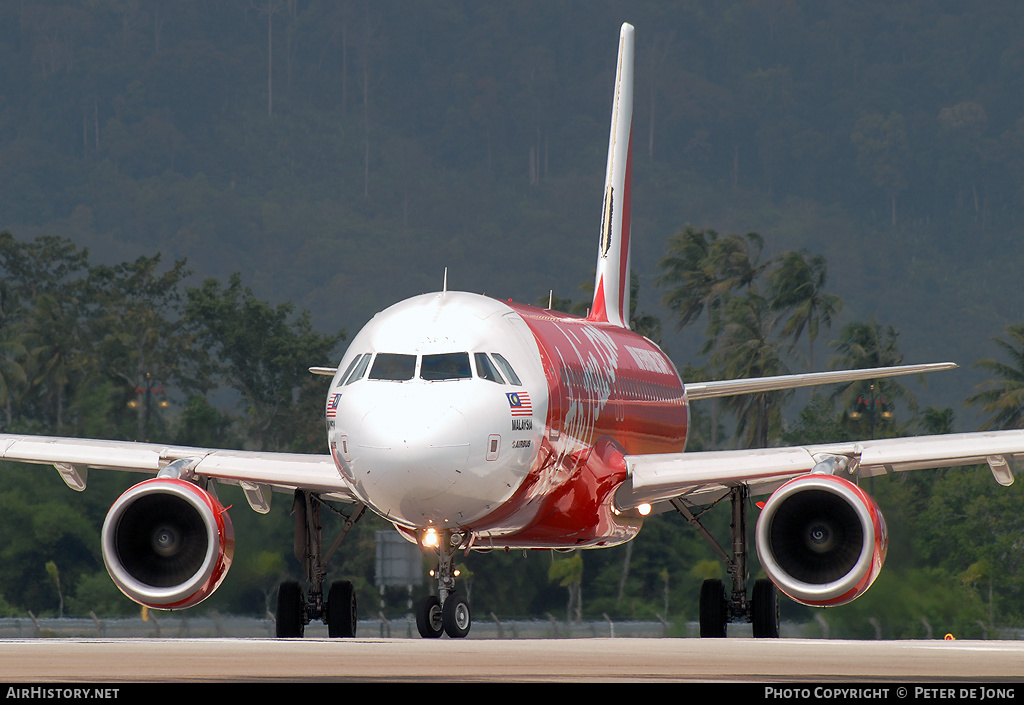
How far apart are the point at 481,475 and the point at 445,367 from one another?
1171mm

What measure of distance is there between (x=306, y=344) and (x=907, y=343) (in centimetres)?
13112

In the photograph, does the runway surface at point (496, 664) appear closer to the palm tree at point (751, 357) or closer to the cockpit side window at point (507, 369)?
the cockpit side window at point (507, 369)

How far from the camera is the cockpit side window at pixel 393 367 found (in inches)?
654

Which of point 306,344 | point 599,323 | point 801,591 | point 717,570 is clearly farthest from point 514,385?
point 306,344

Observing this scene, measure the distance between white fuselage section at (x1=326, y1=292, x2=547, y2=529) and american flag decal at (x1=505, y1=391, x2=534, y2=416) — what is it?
0.05ft

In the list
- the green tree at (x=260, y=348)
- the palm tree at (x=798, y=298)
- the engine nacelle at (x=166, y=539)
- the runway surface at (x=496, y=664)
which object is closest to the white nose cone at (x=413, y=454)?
the engine nacelle at (x=166, y=539)

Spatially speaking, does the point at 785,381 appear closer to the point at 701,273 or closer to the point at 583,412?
the point at 583,412

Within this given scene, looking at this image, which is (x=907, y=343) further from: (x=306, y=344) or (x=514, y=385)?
(x=514, y=385)

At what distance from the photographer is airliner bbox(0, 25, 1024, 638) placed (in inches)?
640

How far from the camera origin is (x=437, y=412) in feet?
52.5

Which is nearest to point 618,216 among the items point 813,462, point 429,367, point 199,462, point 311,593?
point 311,593

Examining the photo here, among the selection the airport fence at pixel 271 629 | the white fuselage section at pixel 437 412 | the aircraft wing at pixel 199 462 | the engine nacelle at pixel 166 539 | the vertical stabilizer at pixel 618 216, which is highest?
the vertical stabilizer at pixel 618 216

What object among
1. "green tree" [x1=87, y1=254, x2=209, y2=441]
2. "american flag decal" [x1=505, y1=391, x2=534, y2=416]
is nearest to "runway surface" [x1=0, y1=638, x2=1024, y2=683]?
"american flag decal" [x1=505, y1=391, x2=534, y2=416]

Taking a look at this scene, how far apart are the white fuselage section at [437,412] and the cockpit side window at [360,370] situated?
14 millimetres
